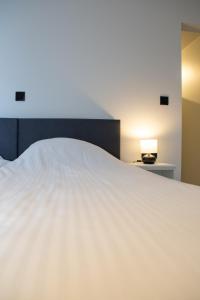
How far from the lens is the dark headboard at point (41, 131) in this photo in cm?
242

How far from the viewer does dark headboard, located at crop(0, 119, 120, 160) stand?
242 centimetres

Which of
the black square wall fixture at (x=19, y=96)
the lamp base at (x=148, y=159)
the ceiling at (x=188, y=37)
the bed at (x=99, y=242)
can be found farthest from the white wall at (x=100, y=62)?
the bed at (x=99, y=242)

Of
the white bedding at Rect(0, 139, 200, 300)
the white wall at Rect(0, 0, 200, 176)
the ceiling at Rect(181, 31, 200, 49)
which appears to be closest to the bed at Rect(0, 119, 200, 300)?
the white bedding at Rect(0, 139, 200, 300)

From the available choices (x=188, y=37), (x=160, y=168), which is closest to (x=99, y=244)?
(x=160, y=168)

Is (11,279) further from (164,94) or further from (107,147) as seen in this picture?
(164,94)

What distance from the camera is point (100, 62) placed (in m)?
2.65

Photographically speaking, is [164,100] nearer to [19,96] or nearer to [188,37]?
[188,37]

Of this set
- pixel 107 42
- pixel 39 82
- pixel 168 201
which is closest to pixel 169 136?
pixel 107 42

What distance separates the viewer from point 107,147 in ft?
8.39

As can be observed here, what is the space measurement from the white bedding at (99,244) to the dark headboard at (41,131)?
56.4 inches

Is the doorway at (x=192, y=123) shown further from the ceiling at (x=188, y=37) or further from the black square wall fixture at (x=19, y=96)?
the black square wall fixture at (x=19, y=96)

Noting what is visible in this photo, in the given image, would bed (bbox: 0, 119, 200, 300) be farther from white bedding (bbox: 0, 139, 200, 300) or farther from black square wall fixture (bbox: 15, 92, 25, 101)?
black square wall fixture (bbox: 15, 92, 25, 101)

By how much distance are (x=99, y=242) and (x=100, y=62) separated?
7.90 feet

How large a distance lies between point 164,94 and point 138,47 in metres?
0.58
